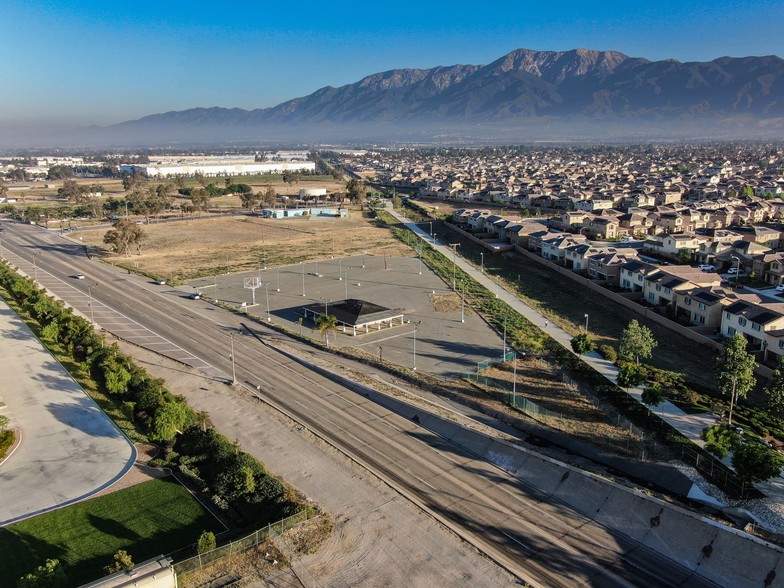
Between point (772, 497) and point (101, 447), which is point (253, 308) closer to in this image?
point (101, 447)

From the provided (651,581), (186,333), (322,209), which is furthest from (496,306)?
(322,209)

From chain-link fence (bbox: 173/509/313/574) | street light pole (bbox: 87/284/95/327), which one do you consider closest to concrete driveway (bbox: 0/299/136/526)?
chain-link fence (bbox: 173/509/313/574)

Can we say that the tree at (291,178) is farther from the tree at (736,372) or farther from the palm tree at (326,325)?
the tree at (736,372)

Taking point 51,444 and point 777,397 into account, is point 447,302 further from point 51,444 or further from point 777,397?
point 51,444

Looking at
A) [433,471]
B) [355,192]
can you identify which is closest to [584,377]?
[433,471]

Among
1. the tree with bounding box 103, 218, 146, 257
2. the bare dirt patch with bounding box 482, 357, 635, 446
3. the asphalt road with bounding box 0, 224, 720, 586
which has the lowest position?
the bare dirt patch with bounding box 482, 357, 635, 446

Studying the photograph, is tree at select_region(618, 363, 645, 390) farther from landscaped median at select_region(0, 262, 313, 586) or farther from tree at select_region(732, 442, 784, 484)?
landscaped median at select_region(0, 262, 313, 586)
